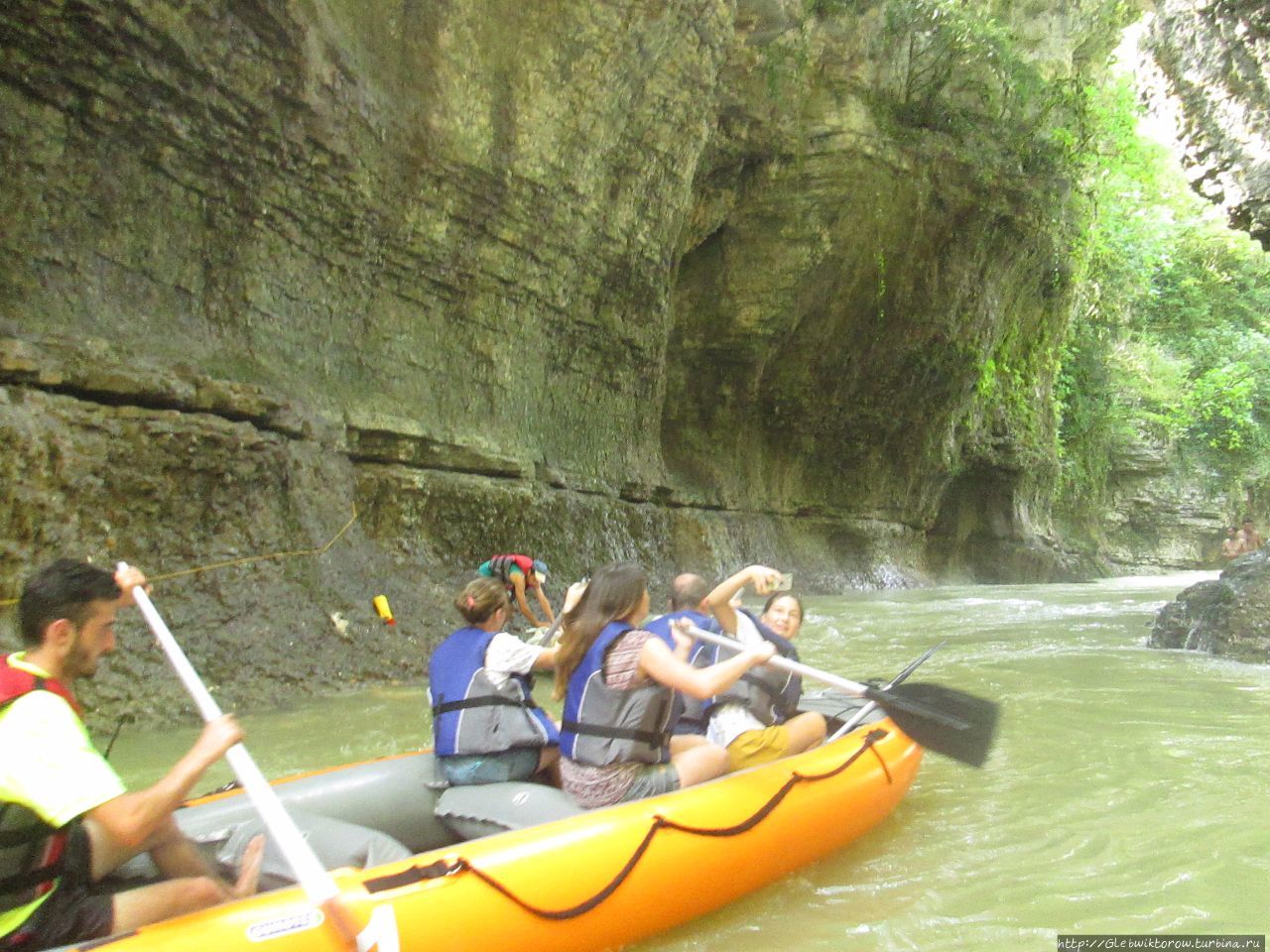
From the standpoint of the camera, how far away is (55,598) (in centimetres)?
211

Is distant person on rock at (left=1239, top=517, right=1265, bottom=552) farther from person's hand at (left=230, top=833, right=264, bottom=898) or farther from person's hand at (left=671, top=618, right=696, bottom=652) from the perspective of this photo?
person's hand at (left=230, top=833, right=264, bottom=898)

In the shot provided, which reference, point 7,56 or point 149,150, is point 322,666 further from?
point 7,56

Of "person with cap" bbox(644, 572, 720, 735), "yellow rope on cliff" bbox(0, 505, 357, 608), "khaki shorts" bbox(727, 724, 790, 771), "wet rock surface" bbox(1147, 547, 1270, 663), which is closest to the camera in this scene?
"khaki shorts" bbox(727, 724, 790, 771)

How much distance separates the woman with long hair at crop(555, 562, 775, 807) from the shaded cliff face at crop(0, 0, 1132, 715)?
3.65m

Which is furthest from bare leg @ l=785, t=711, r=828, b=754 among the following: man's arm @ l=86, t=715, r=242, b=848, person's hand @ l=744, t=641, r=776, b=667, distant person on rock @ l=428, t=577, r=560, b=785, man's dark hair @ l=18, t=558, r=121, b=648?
man's dark hair @ l=18, t=558, r=121, b=648

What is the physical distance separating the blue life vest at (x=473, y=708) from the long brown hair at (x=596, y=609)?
0.17 meters

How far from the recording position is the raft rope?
2.32 metres

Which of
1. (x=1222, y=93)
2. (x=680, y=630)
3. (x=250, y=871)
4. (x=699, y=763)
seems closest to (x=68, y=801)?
(x=250, y=871)

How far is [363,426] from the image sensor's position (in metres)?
7.58

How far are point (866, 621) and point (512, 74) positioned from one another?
678cm

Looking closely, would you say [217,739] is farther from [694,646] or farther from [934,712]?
[934,712]

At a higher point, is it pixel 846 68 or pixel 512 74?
pixel 846 68

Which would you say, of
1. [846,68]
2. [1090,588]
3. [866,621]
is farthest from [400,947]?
[1090,588]

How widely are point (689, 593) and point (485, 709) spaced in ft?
4.58
